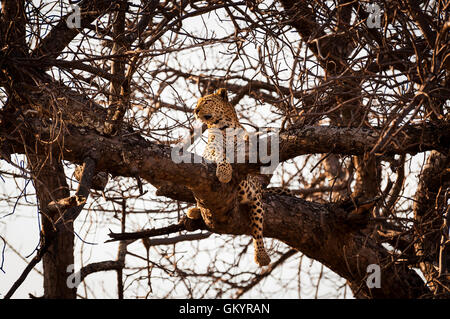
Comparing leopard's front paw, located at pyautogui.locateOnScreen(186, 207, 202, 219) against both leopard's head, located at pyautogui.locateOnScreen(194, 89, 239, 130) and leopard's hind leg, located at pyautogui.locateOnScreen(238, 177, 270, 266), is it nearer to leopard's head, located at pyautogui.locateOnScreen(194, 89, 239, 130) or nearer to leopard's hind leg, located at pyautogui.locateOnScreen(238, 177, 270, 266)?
leopard's hind leg, located at pyautogui.locateOnScreen(238, 177, 270, 266)

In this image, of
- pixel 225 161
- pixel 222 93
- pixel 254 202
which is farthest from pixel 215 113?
pixel 225 161

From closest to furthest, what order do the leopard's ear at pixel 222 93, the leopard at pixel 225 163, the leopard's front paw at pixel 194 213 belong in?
the leopard at pixel 225 163 → the leopard's front paw at pixel 194 213 → the leopard's ear at pixel 222 93

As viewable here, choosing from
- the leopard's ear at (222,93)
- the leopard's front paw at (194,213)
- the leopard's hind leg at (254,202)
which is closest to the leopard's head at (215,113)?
the leopard's ear at (222,93)

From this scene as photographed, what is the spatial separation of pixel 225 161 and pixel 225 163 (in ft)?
0.18

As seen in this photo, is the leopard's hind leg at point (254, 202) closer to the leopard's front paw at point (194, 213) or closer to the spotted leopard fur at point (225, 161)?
the spotted leopard fur at point (225, 161)

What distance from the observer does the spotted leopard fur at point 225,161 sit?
555cm

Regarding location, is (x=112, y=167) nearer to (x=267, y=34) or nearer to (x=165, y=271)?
(x=267, y=34)

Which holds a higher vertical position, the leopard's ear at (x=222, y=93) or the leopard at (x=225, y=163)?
the leopard's ear at (x=222, y=93)

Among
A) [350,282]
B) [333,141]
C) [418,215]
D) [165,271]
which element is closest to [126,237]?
[165,271]

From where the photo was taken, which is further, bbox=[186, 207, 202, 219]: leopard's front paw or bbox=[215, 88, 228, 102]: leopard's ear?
bbox=[215, 88, 228, 102]: leopard's ear

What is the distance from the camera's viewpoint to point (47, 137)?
449 cm

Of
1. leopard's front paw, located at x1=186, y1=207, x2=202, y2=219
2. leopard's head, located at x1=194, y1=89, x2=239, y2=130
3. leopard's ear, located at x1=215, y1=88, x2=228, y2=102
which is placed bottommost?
leopard's front paw, located at x1=186, y1=207, x2=202, y2=219

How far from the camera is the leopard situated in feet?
18.2

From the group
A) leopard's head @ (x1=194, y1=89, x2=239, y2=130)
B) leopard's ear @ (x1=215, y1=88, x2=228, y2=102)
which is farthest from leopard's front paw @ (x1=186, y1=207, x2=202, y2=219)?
leopard's ear @ (x1=215, y1=88, x2=228, y2=102)
